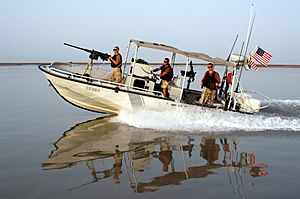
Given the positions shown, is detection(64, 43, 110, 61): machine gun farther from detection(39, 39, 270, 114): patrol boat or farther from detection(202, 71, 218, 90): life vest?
detection(202, 71, 218, 90): life vest

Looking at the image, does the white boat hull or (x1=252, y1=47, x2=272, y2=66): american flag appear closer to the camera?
the white boat hull

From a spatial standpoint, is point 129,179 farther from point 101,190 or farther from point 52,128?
point 52,128

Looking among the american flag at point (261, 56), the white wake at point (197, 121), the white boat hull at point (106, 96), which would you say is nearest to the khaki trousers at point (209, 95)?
the white wake at point (197, 121)

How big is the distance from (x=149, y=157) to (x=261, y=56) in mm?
6485

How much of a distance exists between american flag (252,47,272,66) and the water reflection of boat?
3839mm

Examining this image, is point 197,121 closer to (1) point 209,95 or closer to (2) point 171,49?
(1) point 209,95

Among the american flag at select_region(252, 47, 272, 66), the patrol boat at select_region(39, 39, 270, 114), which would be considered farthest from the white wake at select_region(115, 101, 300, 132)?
the american flag at select_region(252, 47, 272, 66)

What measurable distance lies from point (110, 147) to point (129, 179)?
7.40 ft

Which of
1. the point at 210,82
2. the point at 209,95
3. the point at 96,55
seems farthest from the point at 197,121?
the point at 96,55

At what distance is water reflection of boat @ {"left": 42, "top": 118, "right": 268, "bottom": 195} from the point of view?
6.07 meters

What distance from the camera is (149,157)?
7.30 meters

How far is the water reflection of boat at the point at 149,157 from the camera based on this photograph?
6074 millimetres

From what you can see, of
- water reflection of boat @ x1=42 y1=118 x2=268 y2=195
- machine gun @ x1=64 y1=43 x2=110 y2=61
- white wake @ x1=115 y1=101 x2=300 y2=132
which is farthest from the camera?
machine gun @ x1=64 y1=43 x2=110 y2=61

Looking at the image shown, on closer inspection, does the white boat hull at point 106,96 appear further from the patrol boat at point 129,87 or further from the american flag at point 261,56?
the american flag at point 261,56
